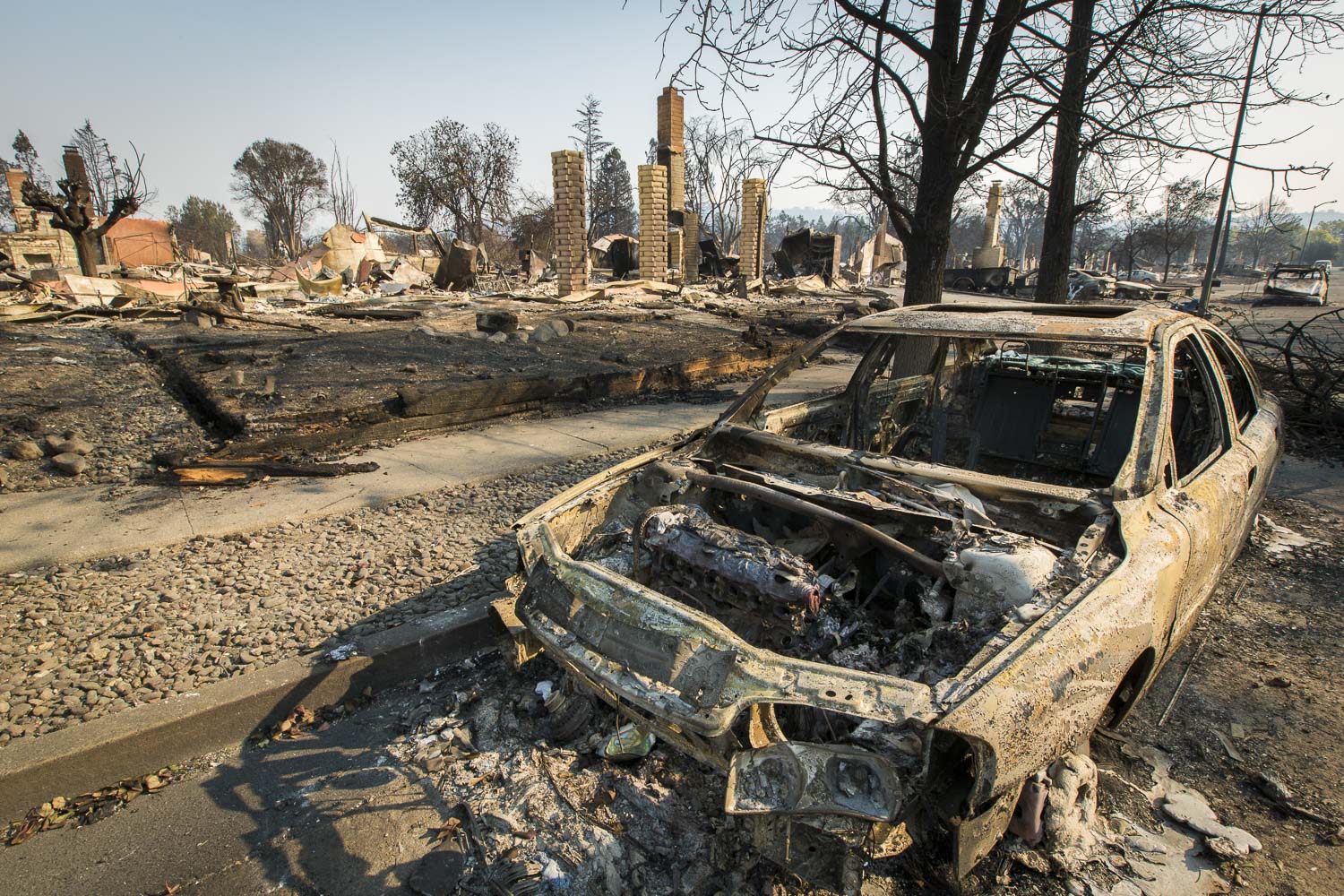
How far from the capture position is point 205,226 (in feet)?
167

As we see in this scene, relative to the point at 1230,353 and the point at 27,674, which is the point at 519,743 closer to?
the point at 27,674

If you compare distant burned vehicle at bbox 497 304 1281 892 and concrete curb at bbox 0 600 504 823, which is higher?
distant burned vehicle at bbox 497 304 1281 892

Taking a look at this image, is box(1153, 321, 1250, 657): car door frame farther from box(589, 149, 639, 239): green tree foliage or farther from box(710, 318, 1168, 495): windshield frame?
box(589, 149, 639, 239): green tree foliage

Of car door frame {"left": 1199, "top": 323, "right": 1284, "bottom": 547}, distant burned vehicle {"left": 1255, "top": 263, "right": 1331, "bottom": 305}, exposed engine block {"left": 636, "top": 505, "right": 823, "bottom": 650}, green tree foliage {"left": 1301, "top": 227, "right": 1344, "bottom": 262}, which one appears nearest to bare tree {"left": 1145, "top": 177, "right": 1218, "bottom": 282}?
distant burned vehicle {"left": 1255, "top": 263, "right": 1331, "bottom": 305}

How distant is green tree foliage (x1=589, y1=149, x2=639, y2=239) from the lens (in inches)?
1367

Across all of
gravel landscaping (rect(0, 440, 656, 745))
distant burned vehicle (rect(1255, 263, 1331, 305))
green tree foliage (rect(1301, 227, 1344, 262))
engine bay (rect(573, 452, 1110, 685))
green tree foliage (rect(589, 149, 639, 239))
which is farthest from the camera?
green tree foliage (rect(1301, 227, 1344, 262))

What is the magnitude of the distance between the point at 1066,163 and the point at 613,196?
31.9 meters

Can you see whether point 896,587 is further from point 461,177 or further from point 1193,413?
point 461,177

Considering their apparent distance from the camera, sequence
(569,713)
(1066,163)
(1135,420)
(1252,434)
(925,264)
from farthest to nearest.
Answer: (1066,163) < (925,264) < (1252,434) < (1135,420) < (569,713)

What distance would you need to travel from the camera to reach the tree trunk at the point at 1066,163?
19.5 ft

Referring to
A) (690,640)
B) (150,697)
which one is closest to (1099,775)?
(690,640)

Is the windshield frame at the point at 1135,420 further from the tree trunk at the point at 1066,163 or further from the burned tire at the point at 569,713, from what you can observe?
the tree trunk at the point at 1066,163

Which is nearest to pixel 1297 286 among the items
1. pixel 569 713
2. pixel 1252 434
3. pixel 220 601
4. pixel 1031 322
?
pixel 1252 434

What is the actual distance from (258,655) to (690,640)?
7.24 ft
